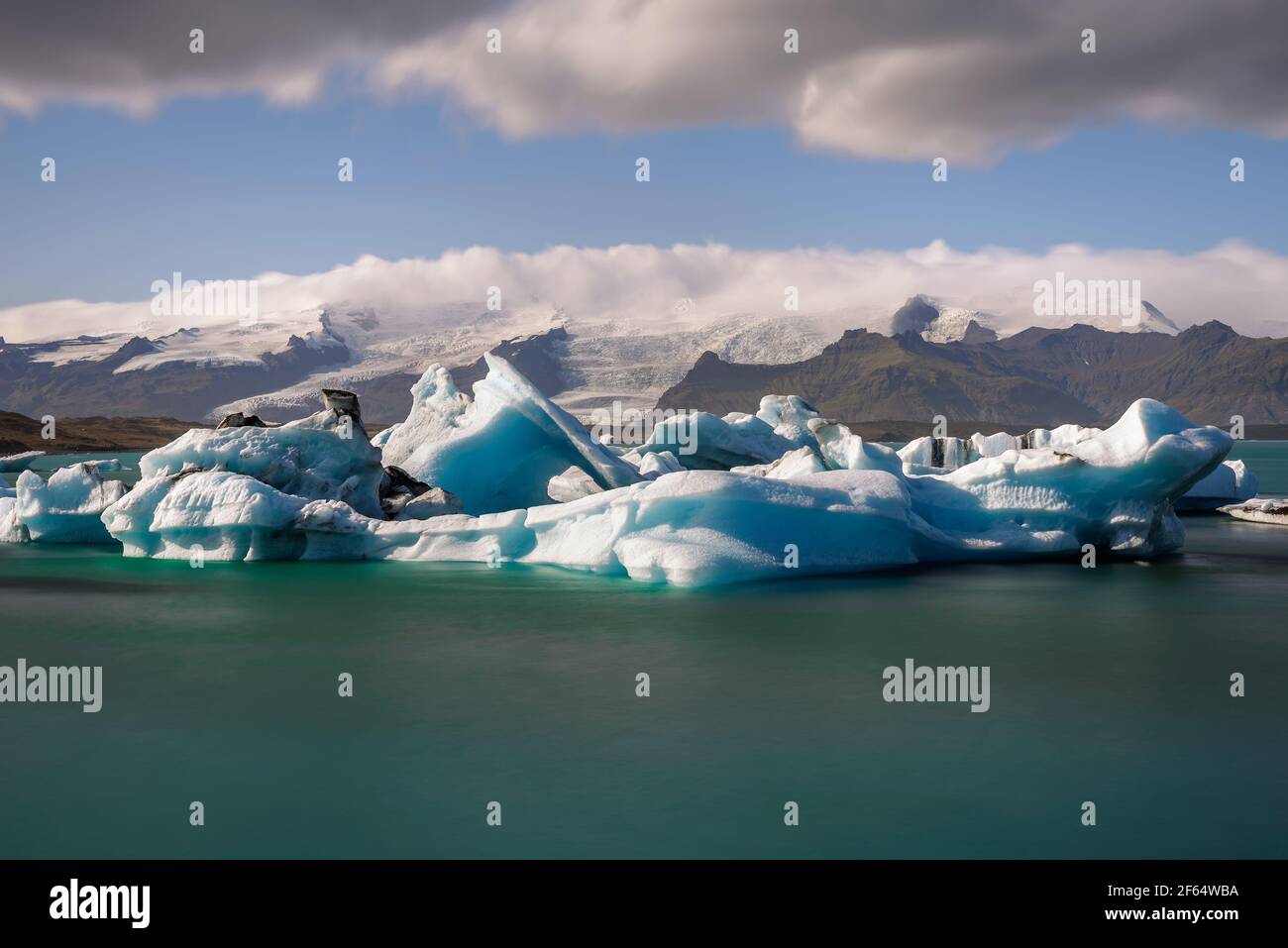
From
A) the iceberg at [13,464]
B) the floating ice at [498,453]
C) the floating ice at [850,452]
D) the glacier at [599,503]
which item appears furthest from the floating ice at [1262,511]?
the iceberg at [13,464]

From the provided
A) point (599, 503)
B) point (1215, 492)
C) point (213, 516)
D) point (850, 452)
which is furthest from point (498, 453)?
point (1215, 492)

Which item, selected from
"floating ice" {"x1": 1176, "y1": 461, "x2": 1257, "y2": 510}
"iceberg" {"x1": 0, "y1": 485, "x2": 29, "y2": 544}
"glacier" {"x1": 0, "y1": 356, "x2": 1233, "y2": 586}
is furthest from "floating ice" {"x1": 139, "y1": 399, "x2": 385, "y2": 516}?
"floating ice" {"x1": 1176, "y1": 461, "x2": 1257, "y2": 510}

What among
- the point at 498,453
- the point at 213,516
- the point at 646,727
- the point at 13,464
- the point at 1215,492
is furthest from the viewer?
the point at 13,464

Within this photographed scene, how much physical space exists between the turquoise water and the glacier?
0.87m

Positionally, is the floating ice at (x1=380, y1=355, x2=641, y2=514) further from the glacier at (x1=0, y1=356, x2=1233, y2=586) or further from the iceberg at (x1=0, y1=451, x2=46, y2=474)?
the iceberg at (x1=0, y1=451, x2=46, y2=474)

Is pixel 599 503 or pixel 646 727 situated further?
pixel 599 503

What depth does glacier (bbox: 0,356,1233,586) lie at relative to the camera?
37.2 feet

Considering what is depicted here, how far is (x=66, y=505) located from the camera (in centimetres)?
1598

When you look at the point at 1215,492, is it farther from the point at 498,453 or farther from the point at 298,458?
the point at 298,458

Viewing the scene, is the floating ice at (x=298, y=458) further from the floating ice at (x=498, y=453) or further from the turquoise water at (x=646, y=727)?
the turquoise water at (x=646, y=727)

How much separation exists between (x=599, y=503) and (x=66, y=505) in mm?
8697

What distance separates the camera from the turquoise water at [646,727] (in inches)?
189

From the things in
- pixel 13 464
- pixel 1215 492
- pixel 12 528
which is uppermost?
pixel 13 464
